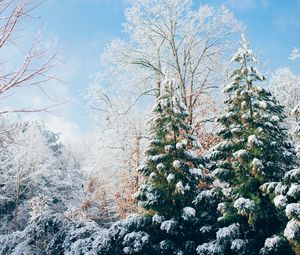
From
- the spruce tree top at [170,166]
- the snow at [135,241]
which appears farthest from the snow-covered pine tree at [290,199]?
the snow at [135,241]

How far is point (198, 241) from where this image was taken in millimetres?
9867

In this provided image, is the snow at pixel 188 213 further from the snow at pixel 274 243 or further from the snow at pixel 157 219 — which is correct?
the snow at pixel 274 243

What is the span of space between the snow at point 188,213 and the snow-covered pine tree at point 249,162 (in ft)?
2.26

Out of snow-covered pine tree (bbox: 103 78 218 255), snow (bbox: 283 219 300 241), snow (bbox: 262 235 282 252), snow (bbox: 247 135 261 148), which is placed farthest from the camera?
snow-covered pine tree (bbox: 103 78 218 255)

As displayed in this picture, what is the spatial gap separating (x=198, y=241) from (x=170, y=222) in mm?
1088

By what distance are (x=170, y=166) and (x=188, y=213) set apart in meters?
1.44

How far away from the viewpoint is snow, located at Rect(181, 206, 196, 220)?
31.0ft

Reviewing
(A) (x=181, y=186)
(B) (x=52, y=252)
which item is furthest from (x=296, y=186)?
(B) (x=52, y=252)

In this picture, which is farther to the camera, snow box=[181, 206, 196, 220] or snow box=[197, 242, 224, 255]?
snow box=[181, 206, 196, 220]

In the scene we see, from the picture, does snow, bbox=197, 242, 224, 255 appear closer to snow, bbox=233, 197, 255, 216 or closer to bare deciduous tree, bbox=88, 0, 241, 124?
snow, bbox=233, 197, 255, 216

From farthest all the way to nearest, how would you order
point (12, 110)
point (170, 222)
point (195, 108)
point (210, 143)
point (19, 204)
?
point (19, 204) < point (195, 108) < point (210, 143) < point (170, 222) < point (12, 110)

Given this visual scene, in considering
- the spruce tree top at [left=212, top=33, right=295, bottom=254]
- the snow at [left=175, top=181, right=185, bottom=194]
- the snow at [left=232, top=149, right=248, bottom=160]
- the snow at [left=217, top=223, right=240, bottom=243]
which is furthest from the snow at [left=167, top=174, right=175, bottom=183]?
the snow at [left=217, top=223, right=240, bottom=243]

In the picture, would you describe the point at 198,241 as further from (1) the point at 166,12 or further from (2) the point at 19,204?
(2) the point at 19,204

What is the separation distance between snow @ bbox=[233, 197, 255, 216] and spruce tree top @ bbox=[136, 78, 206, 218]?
129 cm
